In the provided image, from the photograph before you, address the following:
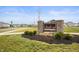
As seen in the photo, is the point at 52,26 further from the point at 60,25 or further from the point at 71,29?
the point at 71,29

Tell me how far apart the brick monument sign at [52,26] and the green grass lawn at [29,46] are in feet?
0.82

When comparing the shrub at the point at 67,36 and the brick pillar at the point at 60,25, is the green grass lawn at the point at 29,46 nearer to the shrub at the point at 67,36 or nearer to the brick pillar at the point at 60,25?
the shrub at the point at 67,36

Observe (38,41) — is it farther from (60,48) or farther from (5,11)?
(5,11)

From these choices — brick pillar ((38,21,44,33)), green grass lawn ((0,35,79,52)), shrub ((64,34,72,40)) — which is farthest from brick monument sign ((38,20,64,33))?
green grass lawn ((0,35,79,52))

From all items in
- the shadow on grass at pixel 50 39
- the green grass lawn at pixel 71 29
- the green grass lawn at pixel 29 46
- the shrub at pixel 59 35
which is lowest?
the green grass lawn at pixel 29 46

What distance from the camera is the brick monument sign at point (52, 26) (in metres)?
4.40

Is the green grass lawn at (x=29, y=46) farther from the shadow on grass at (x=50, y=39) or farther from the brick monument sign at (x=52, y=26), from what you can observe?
the brick monument sign at (x=52, y=26)

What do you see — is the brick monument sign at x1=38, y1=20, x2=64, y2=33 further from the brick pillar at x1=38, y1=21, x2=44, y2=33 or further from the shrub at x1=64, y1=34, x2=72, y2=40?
the shrub at x1=64, y1=34, x2=72, y2=40

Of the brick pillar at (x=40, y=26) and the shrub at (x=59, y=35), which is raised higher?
the brick pillar at (x=40, y=26)

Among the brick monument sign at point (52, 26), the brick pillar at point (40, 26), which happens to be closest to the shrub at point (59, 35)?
the brick monument sign at point (52, 26)

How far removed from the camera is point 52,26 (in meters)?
4.42

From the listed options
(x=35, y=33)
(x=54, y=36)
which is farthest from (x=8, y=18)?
(x=54, y=36)

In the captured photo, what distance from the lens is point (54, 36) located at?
444 centimetres
